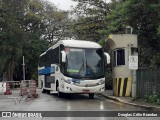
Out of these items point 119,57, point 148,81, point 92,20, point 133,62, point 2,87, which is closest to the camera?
point 148,81

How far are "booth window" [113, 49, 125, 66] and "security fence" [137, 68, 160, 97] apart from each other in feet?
7.82

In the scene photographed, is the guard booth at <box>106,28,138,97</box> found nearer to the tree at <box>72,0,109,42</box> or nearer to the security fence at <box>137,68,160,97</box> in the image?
the security fence at <box>137,68,160,97</box>

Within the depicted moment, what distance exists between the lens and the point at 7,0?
44781 millimetres

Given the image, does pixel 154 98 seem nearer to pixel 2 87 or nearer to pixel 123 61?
pixel 123 61

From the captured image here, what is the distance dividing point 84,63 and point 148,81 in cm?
416

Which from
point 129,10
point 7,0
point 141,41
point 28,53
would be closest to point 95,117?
point 129,10

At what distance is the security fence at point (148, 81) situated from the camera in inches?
725

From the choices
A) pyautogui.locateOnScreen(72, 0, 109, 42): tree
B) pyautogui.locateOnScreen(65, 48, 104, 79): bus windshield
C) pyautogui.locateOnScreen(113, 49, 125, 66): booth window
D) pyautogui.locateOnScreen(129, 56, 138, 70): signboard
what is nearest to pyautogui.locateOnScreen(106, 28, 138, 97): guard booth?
pyautogui.locateOnScreen(113, 49, 125, 66): booth window

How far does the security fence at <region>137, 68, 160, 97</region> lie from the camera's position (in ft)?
60.4

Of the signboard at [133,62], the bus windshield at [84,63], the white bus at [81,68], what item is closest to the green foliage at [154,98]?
the signboard at [133,62]

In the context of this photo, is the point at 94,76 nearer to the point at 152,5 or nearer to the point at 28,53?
the point at 152,5

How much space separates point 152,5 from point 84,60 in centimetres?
501

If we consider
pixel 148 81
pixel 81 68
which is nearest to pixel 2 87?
pixel 81 68

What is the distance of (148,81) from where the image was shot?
1895 cm
